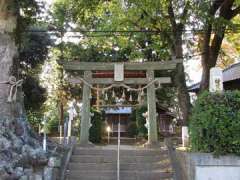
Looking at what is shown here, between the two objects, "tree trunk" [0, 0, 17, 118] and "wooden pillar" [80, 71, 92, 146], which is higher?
"tree trunk" [0, 0, 17, 118]

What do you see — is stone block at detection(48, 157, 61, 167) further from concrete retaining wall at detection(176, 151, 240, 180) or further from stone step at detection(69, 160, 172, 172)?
concrete retaining wall at detection(176, 151, 240, 180)

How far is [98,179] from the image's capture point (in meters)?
10.2

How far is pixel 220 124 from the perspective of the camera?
7648 mm

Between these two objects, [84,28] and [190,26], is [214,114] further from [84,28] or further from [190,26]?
[84,28]

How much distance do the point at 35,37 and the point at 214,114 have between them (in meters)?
17.5

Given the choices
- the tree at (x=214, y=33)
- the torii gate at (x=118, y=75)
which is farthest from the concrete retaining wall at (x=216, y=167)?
the tree at (x=214, y=33)

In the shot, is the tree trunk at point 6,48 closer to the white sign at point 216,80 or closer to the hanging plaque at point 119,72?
the hanging plaque at point 119,72

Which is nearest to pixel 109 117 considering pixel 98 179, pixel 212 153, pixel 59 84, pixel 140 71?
pixel 59 84

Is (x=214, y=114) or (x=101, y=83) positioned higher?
(x=101, y=83)

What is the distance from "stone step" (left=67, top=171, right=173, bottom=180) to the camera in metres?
10.3

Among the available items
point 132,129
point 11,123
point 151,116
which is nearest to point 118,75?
point 151,116

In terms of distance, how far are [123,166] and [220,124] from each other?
13.2ft

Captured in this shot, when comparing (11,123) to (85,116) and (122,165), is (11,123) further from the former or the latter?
(85,116)

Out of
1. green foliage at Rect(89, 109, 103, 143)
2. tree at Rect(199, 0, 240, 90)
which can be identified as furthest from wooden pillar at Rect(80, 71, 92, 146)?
tree at Rect(199, 0, 240, 90)
